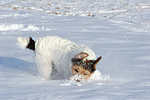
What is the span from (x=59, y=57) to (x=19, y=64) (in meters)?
1.61

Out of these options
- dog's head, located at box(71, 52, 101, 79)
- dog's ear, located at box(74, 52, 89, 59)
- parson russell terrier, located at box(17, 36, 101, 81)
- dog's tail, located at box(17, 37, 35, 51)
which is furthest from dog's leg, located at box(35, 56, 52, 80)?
dog's ear, located at box(74, 52, 89, 59)

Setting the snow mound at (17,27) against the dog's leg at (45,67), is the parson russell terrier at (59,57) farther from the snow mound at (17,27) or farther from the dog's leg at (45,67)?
the snow mound at (17,27)

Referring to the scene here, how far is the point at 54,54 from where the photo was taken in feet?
15.4

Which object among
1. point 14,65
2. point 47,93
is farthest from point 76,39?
point 47,93

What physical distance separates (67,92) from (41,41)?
1.97 metres

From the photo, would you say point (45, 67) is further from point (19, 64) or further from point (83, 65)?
point (19, 64)

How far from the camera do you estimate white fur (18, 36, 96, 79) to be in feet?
14.8

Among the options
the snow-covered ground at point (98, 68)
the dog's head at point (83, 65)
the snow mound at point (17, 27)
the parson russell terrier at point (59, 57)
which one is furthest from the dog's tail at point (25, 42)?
the snow mound at point (17, 27)

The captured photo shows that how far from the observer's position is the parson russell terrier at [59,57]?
4.07 metres

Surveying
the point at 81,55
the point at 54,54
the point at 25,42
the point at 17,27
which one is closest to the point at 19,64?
the point at 25,42

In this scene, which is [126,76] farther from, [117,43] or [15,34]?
[15,34]

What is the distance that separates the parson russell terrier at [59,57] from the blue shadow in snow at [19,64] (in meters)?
0.57

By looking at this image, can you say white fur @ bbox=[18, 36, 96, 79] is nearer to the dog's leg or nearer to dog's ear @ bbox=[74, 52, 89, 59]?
the dog's leg

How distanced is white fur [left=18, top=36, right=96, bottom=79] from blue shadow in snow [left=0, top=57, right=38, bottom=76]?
54 cm
